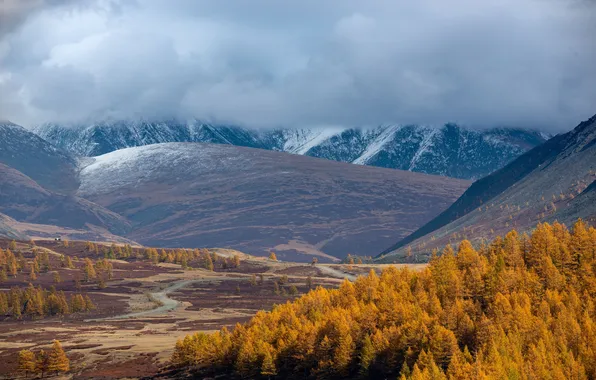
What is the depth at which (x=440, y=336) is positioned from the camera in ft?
520

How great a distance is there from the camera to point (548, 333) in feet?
533

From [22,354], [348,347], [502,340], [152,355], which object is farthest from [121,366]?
[502,340]

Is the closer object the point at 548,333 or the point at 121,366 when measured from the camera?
the point at 548,333

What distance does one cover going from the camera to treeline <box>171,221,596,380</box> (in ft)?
497

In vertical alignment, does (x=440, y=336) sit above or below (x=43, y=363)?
above

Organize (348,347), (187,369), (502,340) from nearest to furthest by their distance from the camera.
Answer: (502,340)
(348,347)
(187,369)

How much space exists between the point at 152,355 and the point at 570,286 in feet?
A: 325

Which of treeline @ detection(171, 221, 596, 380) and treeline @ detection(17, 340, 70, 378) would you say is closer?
treeline @ detection(171, 221, 596, 380)

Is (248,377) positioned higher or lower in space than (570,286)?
lower

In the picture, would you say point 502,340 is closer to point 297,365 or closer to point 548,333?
point 548,333

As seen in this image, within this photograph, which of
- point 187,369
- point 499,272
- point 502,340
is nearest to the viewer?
point 502,340

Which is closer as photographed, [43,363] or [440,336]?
[440,336]

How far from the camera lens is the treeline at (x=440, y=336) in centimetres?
15162

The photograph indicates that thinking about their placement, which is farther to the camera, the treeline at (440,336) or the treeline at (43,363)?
the treeline at (43,363)
